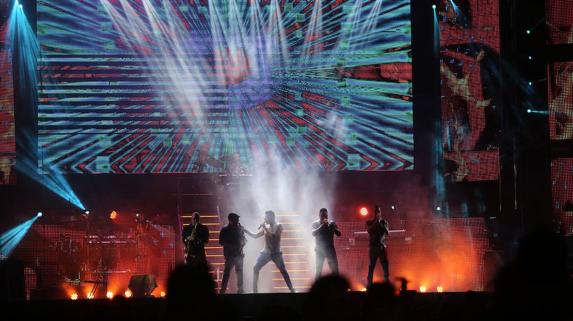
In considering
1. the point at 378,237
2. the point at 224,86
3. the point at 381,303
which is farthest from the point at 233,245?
the point at 381,303

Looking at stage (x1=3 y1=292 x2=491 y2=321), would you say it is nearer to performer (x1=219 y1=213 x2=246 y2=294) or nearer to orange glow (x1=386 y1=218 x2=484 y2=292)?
performer (x1=219 y1=213 x2=246 y2=294)

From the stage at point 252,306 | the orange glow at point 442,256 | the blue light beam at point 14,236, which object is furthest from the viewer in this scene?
the blue light beam at point 14,236

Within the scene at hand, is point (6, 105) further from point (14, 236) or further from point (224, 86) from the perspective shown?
point (224, 86)

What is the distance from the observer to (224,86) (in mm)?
13617

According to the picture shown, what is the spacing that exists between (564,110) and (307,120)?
4.94m

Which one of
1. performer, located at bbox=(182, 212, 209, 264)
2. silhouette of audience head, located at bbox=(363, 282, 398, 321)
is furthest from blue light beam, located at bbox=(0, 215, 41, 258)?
silhouette of audience head, located at bbox=(363, 282, 398, 321)

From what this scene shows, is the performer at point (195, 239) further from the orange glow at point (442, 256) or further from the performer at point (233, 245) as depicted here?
the orange glow at point (442, 256)

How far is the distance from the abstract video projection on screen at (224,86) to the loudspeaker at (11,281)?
111 inches

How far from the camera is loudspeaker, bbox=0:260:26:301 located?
10.6 m

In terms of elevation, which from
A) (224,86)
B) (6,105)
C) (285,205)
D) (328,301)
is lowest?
(285,205)

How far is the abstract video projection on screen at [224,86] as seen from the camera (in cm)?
1341

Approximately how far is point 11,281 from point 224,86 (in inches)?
208

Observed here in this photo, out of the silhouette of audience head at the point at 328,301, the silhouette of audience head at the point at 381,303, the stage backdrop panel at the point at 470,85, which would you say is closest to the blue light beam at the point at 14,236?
the stage backdrop panel at the point at 470,85

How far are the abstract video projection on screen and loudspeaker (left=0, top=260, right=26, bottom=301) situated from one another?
2.82 meters
